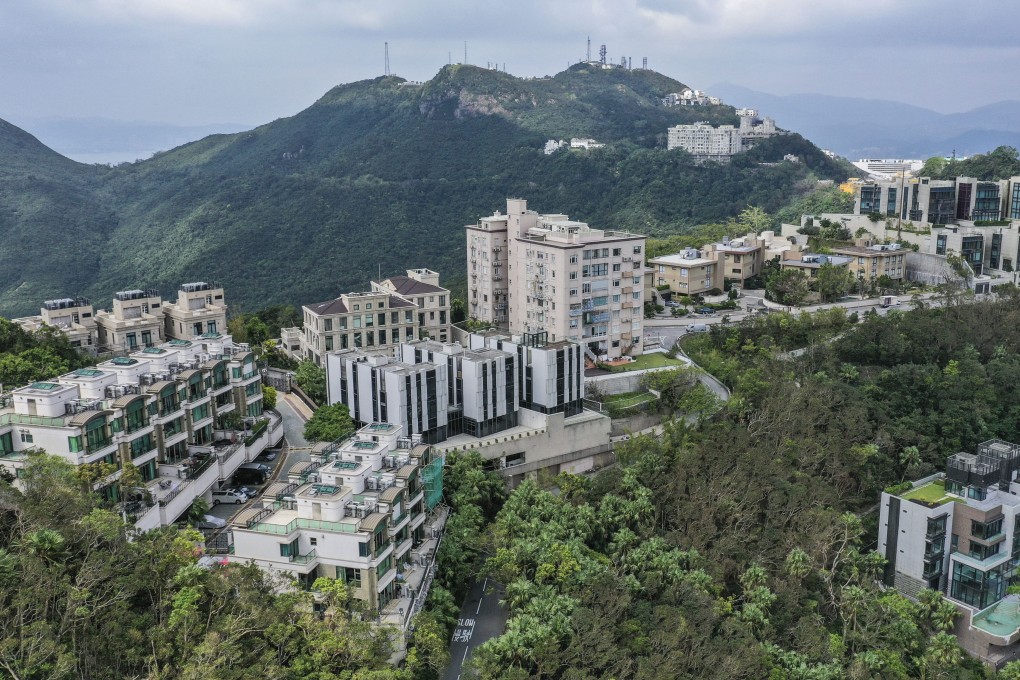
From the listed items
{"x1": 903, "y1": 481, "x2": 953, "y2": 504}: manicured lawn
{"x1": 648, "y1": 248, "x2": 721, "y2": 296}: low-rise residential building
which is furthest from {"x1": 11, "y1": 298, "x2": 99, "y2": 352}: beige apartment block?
{"x1": 903, "y1": 481, "x2": 953, "y2": 504}: manicured lawn

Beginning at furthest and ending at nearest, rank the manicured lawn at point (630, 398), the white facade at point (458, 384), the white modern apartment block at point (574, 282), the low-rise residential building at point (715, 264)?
the low-rise residential building at point (715, 264), the white modern apartment block at point (574, 282), the manicured lawn at point (630, 398), the white facade at point (458, 384)

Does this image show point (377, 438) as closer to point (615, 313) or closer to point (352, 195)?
point (615, 313)

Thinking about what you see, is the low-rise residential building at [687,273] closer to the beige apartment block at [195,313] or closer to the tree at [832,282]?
the tree at [832,282]

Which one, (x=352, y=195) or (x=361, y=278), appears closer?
(x=361, y=278)

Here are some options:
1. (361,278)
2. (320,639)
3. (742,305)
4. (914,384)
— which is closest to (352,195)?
(361,278)

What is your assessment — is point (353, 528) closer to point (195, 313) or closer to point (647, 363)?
point (195, 313)

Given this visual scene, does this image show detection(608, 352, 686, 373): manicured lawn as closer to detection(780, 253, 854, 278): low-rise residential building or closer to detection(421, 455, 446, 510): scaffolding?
detection(421, 455, 446, 510): scaffolding

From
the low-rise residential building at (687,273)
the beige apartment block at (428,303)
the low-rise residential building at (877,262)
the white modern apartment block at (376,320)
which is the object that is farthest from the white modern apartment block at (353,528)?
the low-rise residential building at (877,262)

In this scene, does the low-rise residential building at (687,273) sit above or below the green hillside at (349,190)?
below
